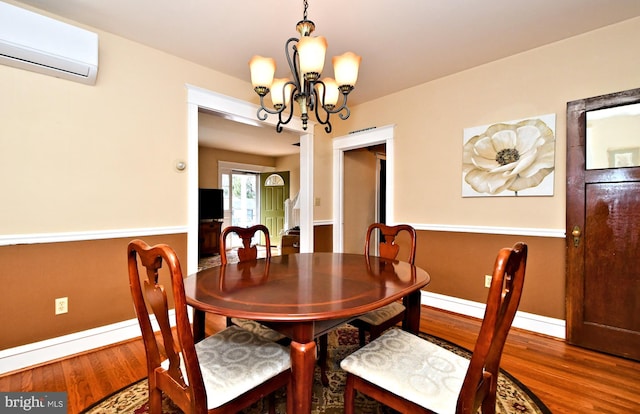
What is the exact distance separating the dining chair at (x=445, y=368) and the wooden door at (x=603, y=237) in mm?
1766

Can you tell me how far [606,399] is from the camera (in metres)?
1.61

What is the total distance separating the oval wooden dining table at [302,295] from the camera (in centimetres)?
103

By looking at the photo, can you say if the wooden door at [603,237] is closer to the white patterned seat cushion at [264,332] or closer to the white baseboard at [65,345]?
A: the white patterned seat cushion at [264,332]

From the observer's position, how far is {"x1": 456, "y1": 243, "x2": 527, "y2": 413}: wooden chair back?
85 centimetres

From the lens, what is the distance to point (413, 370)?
111 cm

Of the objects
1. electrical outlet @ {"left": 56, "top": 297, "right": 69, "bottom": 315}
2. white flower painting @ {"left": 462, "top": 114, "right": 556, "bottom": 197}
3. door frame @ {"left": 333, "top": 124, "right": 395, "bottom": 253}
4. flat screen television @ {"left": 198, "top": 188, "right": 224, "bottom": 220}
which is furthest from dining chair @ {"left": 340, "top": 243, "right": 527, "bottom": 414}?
flat screen television @ {"left": 198, "top": 188, "right": 224, "bottom": 220}

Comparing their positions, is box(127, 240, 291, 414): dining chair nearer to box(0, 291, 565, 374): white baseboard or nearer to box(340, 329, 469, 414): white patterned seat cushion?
box(340, 329, 469, 414): white patterned seat cushion

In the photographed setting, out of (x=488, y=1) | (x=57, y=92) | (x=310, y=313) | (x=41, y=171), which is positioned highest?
(x=488, y=1)

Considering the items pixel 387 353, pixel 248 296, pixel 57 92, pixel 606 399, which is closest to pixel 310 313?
pixel 248 296

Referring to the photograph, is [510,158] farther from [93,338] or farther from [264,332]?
[93,338]

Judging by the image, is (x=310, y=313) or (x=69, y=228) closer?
(x=310, y=313)

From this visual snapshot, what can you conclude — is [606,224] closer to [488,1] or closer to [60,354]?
[488,1]

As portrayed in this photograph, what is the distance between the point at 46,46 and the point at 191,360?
2284 millimetres

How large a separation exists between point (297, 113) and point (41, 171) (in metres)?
2.42
